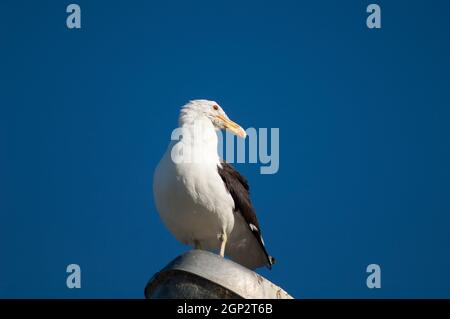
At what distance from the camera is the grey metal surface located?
8.61 metres

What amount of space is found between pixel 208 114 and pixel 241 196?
1659 mm

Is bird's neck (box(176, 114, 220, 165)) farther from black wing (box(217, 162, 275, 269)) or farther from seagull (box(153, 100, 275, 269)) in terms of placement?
black wing (box(217, 162, 275, 269))

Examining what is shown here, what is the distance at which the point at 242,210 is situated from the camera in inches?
535

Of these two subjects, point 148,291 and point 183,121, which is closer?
point 148,291

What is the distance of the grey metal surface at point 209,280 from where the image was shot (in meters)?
8.61

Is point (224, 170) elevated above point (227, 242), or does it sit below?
above

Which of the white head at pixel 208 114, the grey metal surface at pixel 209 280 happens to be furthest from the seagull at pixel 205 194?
the grey metal surface at pixel 209 280

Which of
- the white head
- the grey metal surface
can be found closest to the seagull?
the white head

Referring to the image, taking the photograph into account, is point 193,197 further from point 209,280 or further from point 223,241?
point 209,280

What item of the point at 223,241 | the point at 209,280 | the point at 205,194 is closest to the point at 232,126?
the point at 205,194

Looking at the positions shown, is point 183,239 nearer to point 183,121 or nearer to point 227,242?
point 227,242

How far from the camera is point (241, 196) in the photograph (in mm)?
13594
